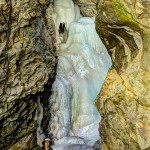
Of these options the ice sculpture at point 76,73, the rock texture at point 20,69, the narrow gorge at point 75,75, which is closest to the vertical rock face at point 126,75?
the narrow gorge at point 75,75

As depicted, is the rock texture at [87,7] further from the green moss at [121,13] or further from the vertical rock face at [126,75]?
the green moss at [121,13]

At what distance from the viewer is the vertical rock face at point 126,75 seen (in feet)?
16.8

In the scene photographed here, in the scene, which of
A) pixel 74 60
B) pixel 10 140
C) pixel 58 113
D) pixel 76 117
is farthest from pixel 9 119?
pixel 74 60

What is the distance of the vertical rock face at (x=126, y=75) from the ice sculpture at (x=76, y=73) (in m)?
4.26

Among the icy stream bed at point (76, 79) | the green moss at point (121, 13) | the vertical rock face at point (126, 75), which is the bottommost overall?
the icy stream bed at point (76, 79)

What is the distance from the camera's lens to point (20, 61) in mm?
8133

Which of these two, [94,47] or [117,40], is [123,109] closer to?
[117,40]

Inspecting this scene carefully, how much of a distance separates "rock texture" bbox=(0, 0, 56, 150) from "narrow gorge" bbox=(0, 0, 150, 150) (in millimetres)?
23

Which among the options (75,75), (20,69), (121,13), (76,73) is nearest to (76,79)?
(75,75)

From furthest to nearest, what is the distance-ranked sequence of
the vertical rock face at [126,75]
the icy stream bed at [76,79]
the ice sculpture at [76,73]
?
the ice sculpture at [76,73] → the icy stream bed at [76,79] → the vertical rock face at [126,75]

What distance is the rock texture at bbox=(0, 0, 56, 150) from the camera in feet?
25.2

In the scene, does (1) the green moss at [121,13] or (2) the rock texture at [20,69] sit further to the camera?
(2) the rock texture at [20,69]

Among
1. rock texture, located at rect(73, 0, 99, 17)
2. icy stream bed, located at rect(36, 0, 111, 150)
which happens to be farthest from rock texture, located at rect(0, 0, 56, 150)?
rock texture, located at rect(73, 0, 99, 17)

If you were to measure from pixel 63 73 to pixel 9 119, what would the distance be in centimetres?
354
